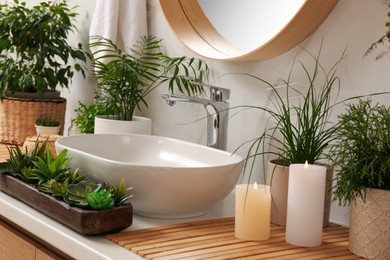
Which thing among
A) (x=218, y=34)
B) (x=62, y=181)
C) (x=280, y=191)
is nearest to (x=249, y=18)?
(x=218, y=34)

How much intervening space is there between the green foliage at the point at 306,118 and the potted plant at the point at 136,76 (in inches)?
10.4

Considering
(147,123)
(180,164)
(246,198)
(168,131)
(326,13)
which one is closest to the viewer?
(246,198)

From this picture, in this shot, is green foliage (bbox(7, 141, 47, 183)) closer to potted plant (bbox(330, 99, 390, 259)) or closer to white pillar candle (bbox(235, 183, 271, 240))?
white pillar candle (bbox(235, 183, 271, 240))

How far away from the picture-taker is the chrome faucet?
1.79 metres

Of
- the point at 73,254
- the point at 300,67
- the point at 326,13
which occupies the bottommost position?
the point at 73,254

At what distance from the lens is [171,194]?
1455mm

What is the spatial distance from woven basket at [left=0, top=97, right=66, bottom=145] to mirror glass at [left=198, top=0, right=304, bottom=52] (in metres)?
0.72

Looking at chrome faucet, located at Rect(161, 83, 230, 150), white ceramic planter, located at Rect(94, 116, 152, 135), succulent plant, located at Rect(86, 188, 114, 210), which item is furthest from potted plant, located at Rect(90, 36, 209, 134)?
succulent plant, located at Rect(86, 188, 114, 210)

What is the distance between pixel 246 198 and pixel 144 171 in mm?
214

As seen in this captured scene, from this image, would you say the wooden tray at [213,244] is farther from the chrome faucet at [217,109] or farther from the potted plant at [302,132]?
the chrome faucet at [217,109]

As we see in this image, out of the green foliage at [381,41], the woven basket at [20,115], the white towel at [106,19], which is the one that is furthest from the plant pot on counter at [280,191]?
the woven basket at [20,115]

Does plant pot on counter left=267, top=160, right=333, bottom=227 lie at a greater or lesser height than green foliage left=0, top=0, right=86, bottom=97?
lesser

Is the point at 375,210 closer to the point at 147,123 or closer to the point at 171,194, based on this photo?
the point at 171,194

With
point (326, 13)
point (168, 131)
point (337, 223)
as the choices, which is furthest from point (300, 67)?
point (168, 131)
